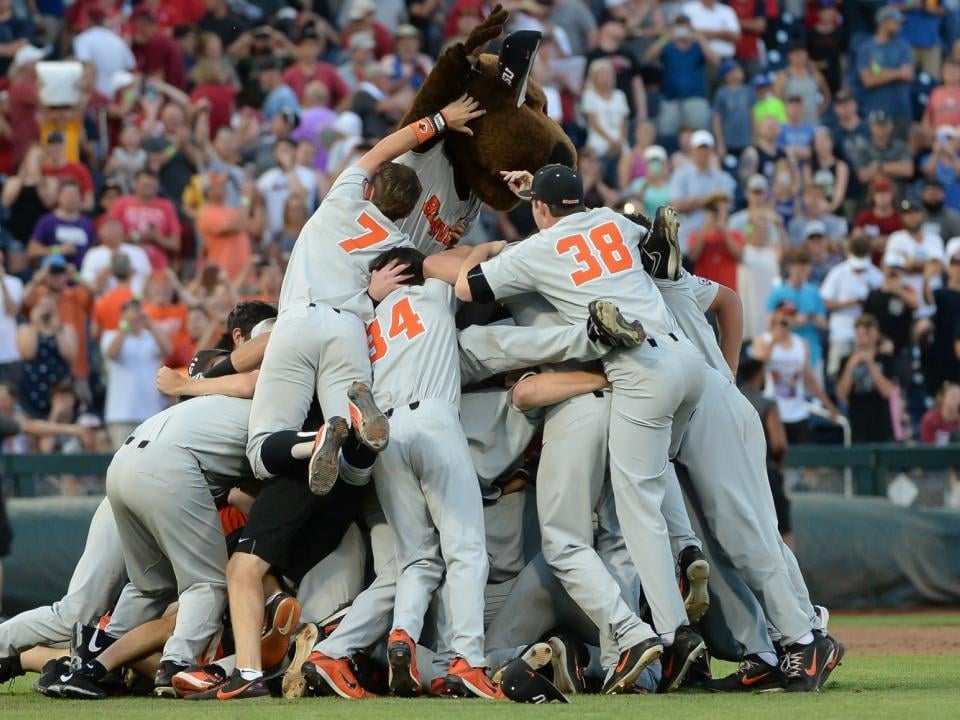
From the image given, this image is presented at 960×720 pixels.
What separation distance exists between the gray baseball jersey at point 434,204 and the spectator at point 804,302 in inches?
282

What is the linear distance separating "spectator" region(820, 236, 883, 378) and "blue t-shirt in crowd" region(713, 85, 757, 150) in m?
3.03

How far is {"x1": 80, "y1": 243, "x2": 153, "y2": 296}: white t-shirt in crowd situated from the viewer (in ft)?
47.1

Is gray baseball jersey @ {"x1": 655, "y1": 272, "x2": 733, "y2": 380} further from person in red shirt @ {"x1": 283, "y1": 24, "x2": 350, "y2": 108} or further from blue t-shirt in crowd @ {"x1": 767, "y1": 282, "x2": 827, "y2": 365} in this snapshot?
person in red shirt @ {"x1": 283, "y1": 24, "x2": 350, "y2": 108}

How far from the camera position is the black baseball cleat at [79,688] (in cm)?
740

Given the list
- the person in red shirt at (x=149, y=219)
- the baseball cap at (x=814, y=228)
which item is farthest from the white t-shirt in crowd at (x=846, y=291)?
the person in red shirt at (x=149, y=219)

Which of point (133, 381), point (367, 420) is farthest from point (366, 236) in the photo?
Result: point (133, 381)

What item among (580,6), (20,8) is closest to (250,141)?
(20,8)

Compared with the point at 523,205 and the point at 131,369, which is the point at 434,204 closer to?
the point at 131,369

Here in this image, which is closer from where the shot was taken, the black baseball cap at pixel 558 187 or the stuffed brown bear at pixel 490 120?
the black baseball cap at pixel 558 187

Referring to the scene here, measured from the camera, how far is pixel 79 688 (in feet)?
24.3

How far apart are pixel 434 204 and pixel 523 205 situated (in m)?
7.87

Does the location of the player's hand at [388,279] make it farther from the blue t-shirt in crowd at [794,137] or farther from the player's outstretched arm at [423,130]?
the blue t-shirt in crowd at [794,137]

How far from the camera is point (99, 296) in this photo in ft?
46.9

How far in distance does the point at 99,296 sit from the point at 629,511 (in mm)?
8100
